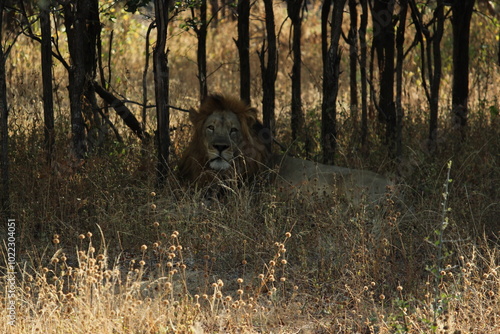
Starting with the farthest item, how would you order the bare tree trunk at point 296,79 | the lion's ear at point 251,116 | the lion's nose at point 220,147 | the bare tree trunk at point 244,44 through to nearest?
the bare tree trunk at point 296,79, the bare tree trunk at point 244,44, the lion's ear at point 251,116, the lion's nose at point 220,147

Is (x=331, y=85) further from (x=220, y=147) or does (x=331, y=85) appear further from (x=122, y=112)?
(x=122, y=112)

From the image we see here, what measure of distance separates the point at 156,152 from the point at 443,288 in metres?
3.18

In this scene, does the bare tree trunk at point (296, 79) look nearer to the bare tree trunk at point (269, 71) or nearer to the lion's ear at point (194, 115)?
the bare tree trunk at point (269, 71)

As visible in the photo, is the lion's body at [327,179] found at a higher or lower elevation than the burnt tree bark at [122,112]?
lower

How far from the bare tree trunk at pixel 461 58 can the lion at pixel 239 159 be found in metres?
1.96

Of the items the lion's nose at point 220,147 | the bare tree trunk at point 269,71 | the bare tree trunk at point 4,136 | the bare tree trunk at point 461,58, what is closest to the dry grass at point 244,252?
the bare tree trunk at point 4,136

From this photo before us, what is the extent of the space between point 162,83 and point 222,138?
619 mm

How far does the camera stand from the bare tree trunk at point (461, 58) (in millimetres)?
7625

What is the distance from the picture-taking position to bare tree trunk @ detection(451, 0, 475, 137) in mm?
7625

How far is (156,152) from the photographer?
21.6 ft

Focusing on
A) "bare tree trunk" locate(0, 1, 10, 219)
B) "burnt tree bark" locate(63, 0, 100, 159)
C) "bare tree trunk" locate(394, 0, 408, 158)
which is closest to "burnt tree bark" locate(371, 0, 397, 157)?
"bare tree trunk" locate(394, 0, 408, 158)

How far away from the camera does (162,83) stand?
19.5 ft

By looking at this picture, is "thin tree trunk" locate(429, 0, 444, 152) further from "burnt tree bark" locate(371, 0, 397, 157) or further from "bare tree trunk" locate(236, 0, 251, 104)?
"bare tree trunk" locate(236, 0, 251, 104)

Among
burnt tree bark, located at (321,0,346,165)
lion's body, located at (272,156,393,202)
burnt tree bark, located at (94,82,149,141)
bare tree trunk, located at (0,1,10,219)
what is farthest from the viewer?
burnt tree bark, located at (94,82,149,141)
